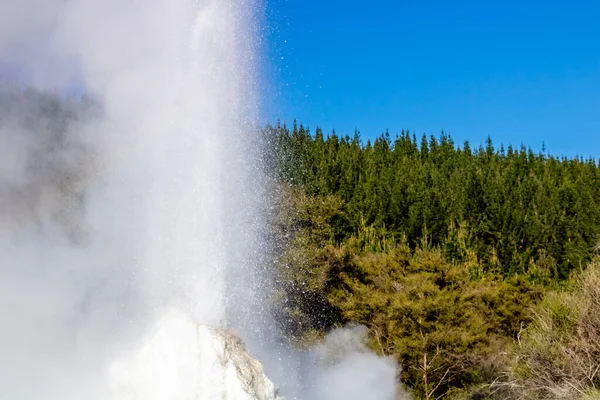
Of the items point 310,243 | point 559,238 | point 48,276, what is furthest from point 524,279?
point 48,276

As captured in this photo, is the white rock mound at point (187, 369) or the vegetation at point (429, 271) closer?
the white rock mound at point (187, 369)

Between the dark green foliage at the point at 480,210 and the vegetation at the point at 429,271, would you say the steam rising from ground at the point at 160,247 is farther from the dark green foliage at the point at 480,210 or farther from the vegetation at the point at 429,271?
the dark green foliage at the point at 480,210

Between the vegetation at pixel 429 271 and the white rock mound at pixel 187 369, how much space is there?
6462mm

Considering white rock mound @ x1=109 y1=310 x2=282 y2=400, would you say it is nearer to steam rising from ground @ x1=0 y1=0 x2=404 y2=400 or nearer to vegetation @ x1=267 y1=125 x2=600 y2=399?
steam rising from ground @ x1=0 y1=0 x2=404 y2=400

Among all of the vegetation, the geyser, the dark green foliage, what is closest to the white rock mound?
the geyser

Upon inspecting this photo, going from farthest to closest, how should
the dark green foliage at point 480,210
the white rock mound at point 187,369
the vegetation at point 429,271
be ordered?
the dark green foliage at point 480,210 < the vegetation at point 429,271 < the white rock mound at point 187,369

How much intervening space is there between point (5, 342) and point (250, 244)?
13.4ft

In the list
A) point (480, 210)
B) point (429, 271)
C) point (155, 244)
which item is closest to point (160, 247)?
point (155, 244)

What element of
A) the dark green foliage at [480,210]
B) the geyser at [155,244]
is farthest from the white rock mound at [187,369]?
the dark green foliage at [480,210]

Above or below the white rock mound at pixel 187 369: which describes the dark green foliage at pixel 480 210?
above

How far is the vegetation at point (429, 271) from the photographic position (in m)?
18.9

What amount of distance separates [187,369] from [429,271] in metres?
15.2

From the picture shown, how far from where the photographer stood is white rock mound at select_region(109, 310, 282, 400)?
23.7 ft

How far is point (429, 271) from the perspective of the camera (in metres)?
21.3
